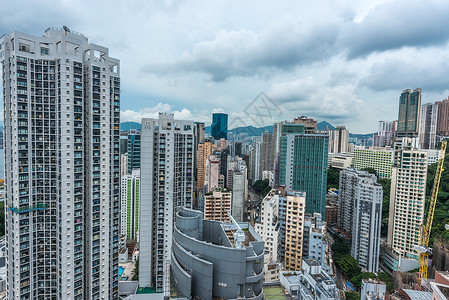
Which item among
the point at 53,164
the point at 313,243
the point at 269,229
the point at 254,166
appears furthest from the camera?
the point at 254,166

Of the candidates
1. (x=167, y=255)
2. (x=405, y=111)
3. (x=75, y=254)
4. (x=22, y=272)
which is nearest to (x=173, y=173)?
(x=167, y=255)

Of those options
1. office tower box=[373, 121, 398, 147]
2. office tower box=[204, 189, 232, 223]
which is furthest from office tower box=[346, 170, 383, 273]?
office tower box=[373, 121, 398, 147]

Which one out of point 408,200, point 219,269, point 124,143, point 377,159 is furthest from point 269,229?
point 124,143

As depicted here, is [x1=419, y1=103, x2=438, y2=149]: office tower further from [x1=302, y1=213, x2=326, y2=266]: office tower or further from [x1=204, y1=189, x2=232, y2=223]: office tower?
[x1=204, y1=189, x2=232, y2=223]: office tower

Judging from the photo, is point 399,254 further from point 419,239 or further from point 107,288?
point 107,288

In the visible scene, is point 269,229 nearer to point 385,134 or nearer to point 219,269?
point 219,269

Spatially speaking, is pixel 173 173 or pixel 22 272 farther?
pixel 173 173
